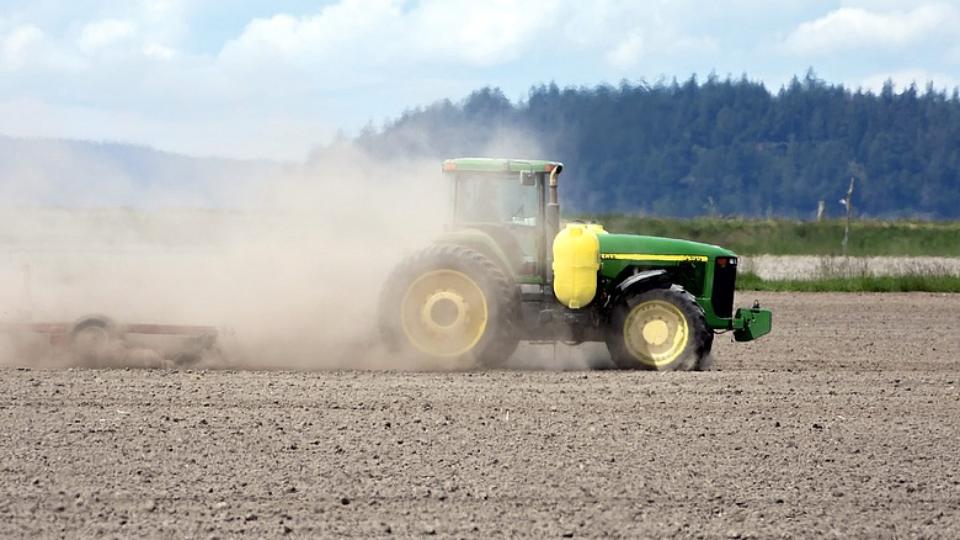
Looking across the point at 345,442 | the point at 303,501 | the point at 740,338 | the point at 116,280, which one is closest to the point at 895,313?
the point at 740,338

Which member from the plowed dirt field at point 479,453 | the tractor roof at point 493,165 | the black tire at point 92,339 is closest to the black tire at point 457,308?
the plowed dirt field at point 479,453

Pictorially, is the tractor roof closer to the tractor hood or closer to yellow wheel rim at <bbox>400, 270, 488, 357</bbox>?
the tractor hood

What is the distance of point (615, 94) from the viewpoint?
6372 cm

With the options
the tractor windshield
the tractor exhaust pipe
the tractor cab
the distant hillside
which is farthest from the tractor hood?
the distant hillside

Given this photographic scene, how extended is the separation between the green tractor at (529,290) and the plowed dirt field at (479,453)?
48 cm

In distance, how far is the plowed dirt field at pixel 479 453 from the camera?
6953 mm

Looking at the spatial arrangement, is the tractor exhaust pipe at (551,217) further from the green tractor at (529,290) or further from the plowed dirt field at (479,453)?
the plowed dirt field at (479,453)

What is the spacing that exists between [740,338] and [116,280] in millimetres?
7819

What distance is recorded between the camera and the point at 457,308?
12766 mm

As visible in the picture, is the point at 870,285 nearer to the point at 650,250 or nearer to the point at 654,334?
the point at 650,250

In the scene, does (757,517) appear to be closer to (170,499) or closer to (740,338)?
(170,499)

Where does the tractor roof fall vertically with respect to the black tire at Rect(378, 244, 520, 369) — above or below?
above

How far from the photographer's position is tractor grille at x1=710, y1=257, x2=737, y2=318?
43.7ft

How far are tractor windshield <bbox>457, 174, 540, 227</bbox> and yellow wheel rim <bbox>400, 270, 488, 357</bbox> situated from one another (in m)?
0.77
